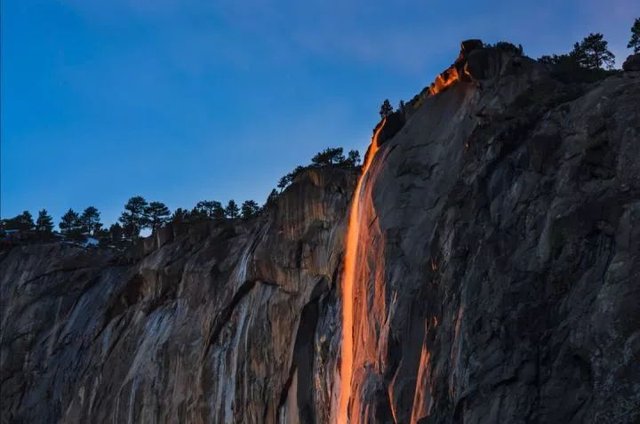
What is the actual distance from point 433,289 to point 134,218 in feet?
204

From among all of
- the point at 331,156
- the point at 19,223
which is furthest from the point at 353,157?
the point at 19,223

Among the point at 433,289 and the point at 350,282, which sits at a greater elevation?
the point at 350,282

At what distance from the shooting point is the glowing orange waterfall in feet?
105

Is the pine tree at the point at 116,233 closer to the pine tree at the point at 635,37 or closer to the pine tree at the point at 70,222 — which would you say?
the pine tree at the point at 70,222

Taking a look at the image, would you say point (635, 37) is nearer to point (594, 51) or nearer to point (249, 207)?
point (594, 51)

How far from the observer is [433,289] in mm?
26328

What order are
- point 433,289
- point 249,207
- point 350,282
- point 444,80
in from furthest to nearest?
1. point 249,207
2. point 350,282
3. point 444,80
4. point 433,289

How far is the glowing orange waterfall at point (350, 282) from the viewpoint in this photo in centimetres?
3212

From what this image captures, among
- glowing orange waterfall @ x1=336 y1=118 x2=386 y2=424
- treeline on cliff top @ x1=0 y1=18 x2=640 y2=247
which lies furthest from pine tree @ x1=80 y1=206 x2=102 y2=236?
glowing orange waterfall @ x1=336 y1=118 x2=386 y2=424

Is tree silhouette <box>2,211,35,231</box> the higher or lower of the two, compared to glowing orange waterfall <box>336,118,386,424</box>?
higher

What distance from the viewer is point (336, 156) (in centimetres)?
5762

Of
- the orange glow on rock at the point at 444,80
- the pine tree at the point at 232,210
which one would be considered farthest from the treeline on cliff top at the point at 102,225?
the orange glow on rock at the point at 444,80

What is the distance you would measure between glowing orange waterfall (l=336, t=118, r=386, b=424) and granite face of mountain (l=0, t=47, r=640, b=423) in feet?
2.74

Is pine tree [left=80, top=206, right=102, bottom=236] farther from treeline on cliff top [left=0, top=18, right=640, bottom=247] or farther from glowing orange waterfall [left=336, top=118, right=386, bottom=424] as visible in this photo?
glowing orange waterfall [left=336, top=118, right=386, bottom=424]
